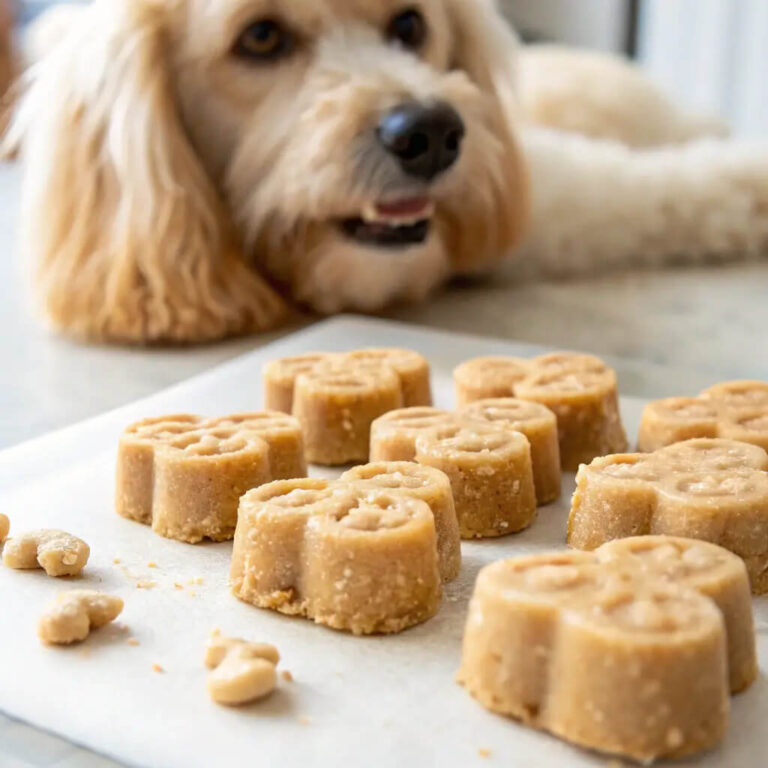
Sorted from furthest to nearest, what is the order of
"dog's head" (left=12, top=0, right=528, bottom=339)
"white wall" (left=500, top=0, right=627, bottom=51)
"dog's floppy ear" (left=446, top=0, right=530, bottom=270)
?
"white wall" (left=500, top=0, right=627, bottom=51) < "dog's floppy ear" (left=446, top=0, right=530, bottom=270) < "dog's head" (left=12, top=0, right=528, bottom=339)

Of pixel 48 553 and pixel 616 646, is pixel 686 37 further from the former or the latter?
pixel 616 646

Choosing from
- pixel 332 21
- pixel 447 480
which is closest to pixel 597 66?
pixel 332 21

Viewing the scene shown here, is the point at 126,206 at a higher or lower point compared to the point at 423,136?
lower

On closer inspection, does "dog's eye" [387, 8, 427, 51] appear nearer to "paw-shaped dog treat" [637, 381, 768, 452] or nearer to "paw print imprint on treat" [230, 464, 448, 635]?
"paw-shaped dog treat" [637, 381, 768, 452]

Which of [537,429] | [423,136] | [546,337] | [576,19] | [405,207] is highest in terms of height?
[576,19]

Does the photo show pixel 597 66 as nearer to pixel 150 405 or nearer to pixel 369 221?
pixel 369 221

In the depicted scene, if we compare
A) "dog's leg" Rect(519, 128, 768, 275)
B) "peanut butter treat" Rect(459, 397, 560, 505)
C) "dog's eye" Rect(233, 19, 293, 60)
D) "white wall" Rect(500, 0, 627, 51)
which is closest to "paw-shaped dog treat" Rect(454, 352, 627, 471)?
"peanut butter treat" Rect(459, 397, 560, 505)

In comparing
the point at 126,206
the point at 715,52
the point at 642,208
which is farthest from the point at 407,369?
the point at 715,52
